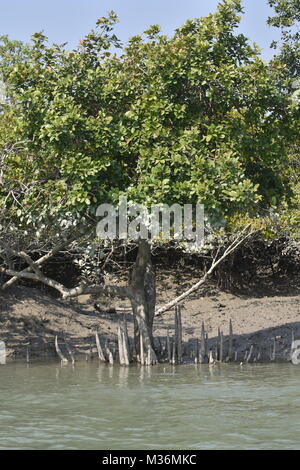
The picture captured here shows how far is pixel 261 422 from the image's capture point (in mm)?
12422

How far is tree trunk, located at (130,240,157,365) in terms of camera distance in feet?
64.1

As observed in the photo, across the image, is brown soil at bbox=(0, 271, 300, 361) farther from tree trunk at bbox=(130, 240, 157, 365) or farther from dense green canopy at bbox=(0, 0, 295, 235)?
dense green canopy at bbox=(0, 0, 295, 235)

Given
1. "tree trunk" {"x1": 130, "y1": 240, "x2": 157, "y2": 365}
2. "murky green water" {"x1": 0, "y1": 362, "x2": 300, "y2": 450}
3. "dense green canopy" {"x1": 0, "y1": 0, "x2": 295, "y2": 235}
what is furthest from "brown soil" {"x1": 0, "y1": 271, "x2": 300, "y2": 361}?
"dense green canopy" {"x1": 0, "y1": 0, "x2": 295, "y2": 235}

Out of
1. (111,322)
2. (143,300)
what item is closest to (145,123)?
(143,300)

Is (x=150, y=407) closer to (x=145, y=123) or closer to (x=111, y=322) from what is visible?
(x=145, y=123)

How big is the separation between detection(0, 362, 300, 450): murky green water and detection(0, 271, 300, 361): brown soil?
2707 millimetres

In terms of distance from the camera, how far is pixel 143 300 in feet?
65.3

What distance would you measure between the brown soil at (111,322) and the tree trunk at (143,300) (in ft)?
5.34

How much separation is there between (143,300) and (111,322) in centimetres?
564

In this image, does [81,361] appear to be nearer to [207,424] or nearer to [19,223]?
[19,223]
